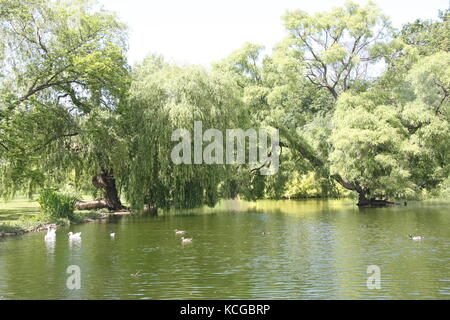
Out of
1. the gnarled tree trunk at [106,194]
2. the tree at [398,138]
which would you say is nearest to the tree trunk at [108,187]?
the gnarled tree trunk at [106,194]

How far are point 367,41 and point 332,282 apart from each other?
28.0 m

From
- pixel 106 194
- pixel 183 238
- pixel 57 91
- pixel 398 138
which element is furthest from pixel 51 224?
pixel 398 138

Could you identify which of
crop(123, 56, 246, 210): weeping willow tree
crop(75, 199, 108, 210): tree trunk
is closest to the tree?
crop(123, 56, 246, 210): weeping willow tree

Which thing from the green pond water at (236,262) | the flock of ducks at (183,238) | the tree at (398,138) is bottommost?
the green pond water at (236,262)

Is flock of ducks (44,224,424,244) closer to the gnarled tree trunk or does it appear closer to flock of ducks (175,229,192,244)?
flock of ducks (175,229,192,244)

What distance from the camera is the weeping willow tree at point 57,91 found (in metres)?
22.9

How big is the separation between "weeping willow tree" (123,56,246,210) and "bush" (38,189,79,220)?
133 inches

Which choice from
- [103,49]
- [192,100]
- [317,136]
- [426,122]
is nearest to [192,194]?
[192,100]

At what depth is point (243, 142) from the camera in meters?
32.4

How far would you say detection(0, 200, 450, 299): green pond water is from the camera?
34.3 feet

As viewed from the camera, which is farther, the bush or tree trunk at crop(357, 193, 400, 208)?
tree trunk at crop(357, 193, 400, 208)

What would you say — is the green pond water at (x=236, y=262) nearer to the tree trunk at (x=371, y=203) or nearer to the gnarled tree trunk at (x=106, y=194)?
the gnarled tree trunk at (x=106, y=194)

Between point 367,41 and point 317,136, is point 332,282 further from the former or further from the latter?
point 367,41

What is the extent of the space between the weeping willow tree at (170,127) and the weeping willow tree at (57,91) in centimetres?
105
